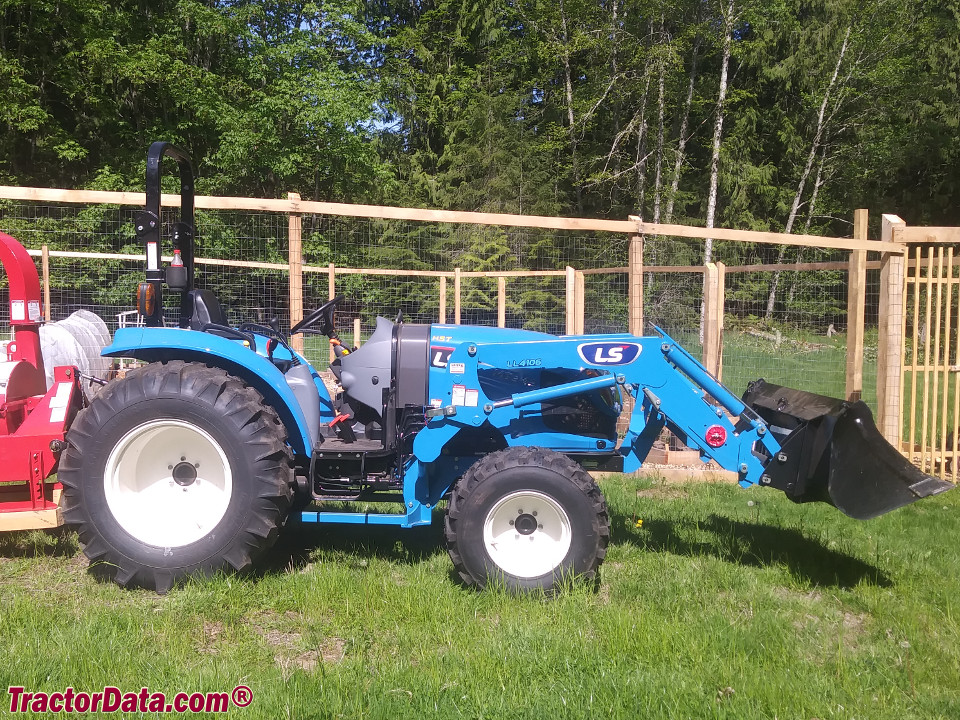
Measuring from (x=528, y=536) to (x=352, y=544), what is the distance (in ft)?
4.30

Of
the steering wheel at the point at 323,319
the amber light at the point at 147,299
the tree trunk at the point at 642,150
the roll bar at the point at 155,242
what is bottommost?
the steering wheel at the point at 323,319

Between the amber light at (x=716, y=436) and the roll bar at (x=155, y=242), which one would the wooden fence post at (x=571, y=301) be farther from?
the roll bar at (x=155, y=242)

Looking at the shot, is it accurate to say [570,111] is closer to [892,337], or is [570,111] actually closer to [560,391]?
[892,337]

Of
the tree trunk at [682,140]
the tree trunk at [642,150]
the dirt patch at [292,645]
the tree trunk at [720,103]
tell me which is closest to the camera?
the dirt patch at [292,645]

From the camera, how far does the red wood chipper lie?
3.87 m

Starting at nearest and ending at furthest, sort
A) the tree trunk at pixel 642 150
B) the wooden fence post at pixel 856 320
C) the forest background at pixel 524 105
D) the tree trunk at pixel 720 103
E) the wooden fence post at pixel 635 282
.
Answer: the wooden fence post at pixel 635 282 → the wooden fence post at pixel 856 320 → the tree trunk at pixel 720 103 → the forest background at pixel 524 105 → the tree trunk at pixel 642 150

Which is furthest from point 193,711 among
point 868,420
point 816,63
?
point 816,63

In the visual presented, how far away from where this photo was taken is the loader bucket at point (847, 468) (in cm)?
357

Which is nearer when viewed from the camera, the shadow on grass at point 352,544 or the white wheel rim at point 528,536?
the white wheel rim at point 528,536

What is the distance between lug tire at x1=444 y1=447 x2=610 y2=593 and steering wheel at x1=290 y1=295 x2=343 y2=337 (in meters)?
1.31

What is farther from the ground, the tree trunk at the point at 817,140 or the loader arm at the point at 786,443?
the tree trunk at the point at 817,140

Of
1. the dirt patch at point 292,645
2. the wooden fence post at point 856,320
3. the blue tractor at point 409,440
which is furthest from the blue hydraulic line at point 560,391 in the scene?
the wooden fence post at point 856,320

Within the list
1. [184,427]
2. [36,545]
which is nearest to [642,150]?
[184,427]

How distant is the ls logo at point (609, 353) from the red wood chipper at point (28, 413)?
112 inches
